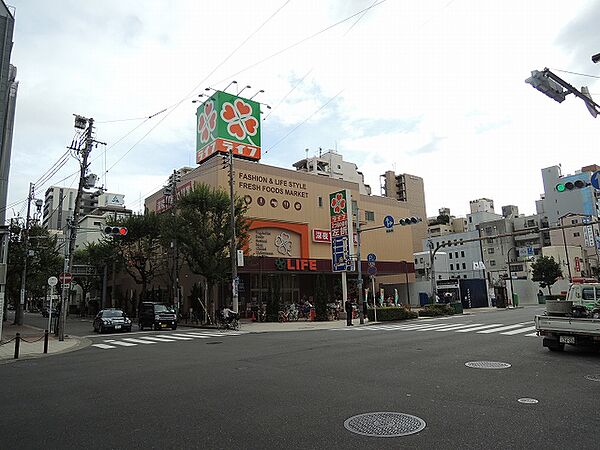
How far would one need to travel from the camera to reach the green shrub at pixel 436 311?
32.6m

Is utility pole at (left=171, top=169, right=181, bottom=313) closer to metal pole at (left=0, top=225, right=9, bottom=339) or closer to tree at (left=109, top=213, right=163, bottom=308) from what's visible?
tree at (left=109, top=213, right=163, bottom=308)

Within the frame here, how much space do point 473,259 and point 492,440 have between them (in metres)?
84.8

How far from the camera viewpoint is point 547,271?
2313 inches

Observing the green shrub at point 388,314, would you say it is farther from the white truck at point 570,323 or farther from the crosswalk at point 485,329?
the white truck at point 570,323

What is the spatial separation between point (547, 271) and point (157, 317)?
52742 millimetres

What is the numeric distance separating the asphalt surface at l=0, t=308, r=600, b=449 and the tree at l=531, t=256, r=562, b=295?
175 ft

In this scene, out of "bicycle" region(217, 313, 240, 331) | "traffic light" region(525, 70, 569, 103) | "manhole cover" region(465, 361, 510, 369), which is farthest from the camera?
"bicycle" region(217, 313, 240, 331)

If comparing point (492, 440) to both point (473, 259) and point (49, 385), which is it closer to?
point (49, 385)

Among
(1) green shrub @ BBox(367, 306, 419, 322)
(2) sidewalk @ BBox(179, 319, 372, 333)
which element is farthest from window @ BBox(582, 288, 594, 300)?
(1) green shrub @ BBox(367, 306, 419, 322)

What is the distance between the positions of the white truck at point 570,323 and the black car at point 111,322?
23.7 m

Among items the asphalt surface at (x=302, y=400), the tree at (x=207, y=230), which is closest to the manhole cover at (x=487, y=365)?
the asphalt surface at (x=302, y=400)

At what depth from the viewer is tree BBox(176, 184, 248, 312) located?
100ft

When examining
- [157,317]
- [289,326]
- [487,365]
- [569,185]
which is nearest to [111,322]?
[157,317]

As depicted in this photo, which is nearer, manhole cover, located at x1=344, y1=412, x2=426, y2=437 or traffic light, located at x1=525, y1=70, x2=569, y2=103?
manhole cover, located at x1=344, y1=412, x2=426, y2=437
